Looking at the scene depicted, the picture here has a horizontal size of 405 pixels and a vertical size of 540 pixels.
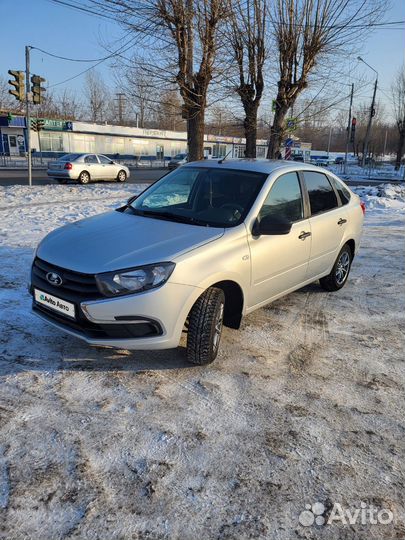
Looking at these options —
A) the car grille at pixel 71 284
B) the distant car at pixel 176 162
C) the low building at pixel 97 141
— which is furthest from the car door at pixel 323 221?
the low building at pixel 97 141

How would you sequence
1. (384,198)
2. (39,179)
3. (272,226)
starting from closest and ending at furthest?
(272,226) → (384,198) → (39,179)

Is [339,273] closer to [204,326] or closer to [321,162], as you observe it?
[204,326]

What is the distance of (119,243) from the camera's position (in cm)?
344

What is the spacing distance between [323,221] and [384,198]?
11637 mm

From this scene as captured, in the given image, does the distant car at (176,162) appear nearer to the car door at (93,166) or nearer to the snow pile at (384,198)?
the car door at (93,166)

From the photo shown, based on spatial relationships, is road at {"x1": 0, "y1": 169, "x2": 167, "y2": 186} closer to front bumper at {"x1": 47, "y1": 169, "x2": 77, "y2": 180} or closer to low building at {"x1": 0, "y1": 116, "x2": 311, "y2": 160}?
front bumper at {"x1": 47, "y1": 169, "x2": 77, "y2": 180}

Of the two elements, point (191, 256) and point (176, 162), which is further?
point (176, 162)

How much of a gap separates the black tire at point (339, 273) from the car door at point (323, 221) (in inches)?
8.2

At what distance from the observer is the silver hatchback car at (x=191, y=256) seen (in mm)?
3127

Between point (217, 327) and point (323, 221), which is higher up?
point (323, 221)

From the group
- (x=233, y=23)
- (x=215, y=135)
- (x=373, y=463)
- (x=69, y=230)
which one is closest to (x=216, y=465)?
(x=373, y=463)

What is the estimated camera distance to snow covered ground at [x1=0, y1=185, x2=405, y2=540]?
2.15 meters

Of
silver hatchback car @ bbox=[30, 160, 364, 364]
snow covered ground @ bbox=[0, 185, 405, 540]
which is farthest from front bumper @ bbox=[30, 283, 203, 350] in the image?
snow covered ground @ bbox=[0, 185, 405, 540]

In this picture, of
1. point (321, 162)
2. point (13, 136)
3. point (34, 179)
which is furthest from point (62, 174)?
point (321, 162)
